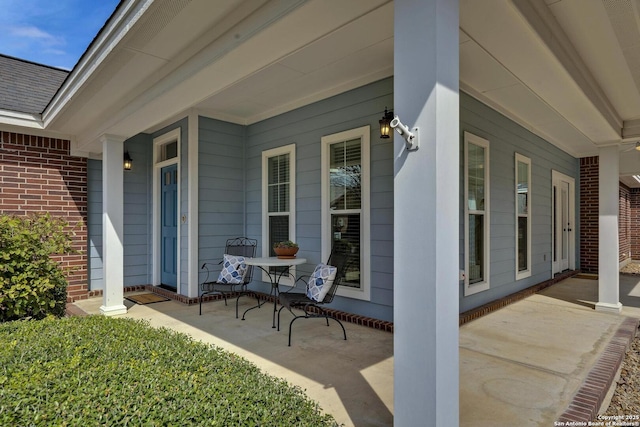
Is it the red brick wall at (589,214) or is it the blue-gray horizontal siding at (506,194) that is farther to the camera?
the red brick wall at (589,214)

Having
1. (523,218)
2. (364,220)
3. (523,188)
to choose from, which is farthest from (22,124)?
(523,218)

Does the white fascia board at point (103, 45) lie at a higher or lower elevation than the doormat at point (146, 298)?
higher

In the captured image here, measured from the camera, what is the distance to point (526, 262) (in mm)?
6074

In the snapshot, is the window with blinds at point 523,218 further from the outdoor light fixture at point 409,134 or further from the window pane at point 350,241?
the outdoor light fixture at point 409,134

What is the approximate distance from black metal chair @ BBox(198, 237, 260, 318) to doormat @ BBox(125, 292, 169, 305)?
2.49ft

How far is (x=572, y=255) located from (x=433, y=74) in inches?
350

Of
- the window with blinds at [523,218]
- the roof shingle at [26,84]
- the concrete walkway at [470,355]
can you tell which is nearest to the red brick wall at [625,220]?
Result: the window with blinds at [523,218]

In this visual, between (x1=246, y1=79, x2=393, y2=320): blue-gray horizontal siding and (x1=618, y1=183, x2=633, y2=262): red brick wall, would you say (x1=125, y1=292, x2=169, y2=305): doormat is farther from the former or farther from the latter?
(x1=618, y1=183, x2=633, y2=262): red brick wall

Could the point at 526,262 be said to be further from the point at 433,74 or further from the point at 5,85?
the point at 5,85

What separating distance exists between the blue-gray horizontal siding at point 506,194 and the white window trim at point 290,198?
7.42 ft

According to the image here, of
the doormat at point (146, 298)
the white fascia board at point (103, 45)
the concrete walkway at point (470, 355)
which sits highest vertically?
the white fascia board at point (103, 45)

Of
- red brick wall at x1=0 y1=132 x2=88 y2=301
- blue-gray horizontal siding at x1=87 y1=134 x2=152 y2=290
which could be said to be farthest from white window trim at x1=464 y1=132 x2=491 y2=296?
blue-gray horizontal siding at x1=87 y1=134 x2=152 y2=290

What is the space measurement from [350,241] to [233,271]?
5.55ft

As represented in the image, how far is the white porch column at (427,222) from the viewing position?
60.5 inches
